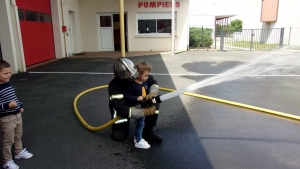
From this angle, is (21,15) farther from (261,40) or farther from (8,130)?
(261,40)

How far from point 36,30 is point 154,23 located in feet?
27.0

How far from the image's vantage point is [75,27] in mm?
15859

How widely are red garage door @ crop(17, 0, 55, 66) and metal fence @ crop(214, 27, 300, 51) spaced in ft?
37.8

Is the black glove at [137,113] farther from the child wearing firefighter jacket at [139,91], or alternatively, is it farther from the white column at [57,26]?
the white column at [57,26]

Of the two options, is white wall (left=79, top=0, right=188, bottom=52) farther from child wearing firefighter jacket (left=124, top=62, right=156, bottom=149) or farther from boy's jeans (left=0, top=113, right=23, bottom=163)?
boy's jeans (left=0, top=113, right=23, bottom=163)

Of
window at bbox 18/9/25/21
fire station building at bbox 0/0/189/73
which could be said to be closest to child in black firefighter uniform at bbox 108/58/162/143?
window at bbox 18/9/25/21

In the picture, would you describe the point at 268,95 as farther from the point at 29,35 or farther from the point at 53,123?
the point at 29,35

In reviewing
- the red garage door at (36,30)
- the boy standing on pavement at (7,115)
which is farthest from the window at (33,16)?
the boy standing on pavement at (7,115)

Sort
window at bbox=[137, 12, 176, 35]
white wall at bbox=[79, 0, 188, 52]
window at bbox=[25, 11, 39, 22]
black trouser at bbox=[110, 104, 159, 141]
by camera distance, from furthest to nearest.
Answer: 1. window at bbox=[137, 12, 176, 35]
2. white wall at bbox=[79, 0, 188, 52]
3. window at bbox=[25, 11, 39, 22]
4. black trouser at bbox=[110, 104, 159, 141]

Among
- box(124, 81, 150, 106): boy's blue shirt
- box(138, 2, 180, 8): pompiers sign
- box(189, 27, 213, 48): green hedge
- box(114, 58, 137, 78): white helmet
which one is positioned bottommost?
box(124, 81, 150, 106): boy's blue shirt

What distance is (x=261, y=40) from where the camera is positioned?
24906 millimetres

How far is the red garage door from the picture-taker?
33.2ft

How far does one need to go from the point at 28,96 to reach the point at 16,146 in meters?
3.34

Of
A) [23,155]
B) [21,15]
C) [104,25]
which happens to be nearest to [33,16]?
[21,15]
